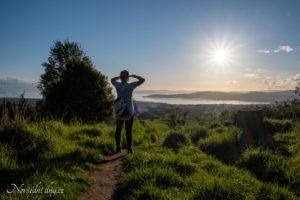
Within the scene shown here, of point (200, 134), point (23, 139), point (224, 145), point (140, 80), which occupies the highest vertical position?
point (140, 80)

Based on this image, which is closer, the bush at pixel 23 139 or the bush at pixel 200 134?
the bush at pixel 23 139

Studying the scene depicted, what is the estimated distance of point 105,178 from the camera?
353 centimetres

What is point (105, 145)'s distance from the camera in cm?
554

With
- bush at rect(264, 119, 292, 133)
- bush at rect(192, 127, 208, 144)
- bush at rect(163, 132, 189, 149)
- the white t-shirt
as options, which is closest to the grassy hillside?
bush at rect(163, 132, 189, 149)

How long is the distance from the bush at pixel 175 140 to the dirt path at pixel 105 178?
2.51 metres

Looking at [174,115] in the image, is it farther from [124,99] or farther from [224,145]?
[124,99]

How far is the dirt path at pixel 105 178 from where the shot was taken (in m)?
2.82

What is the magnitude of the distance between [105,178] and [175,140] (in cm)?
414

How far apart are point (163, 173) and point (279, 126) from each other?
27.0ft

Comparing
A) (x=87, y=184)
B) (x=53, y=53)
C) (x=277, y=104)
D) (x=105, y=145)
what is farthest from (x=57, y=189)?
(x=53, y=53)

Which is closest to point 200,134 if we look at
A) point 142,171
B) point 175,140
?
point 175,140

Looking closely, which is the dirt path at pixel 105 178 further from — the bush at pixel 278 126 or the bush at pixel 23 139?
the bush at pixel 278 126

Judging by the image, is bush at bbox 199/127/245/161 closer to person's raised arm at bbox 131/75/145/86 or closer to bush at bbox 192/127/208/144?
bush at bbox 192/127/208/144

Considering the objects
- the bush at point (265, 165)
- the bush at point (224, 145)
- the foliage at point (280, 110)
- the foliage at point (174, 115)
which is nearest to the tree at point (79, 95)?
the foliage at point (174, 115)
